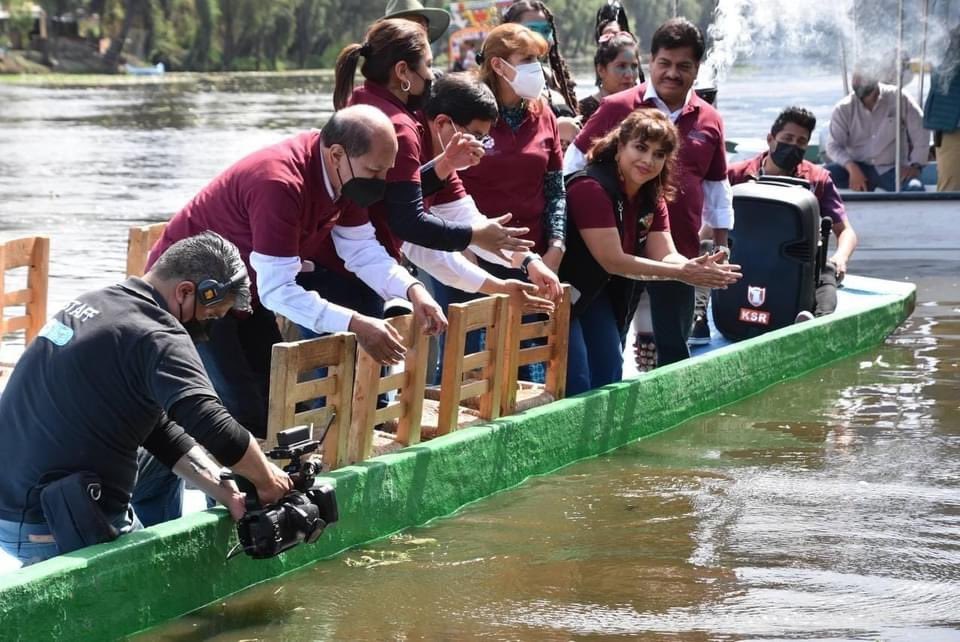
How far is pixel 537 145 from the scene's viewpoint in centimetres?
732

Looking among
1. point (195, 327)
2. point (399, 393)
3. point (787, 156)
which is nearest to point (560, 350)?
point (399, 393)

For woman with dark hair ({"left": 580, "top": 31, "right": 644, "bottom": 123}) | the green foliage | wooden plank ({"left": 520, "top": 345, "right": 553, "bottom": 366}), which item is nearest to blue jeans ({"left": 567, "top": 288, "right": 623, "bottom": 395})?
wooden plank ({"left": 520, "top": 345, "right": 553, "bottom": 366})

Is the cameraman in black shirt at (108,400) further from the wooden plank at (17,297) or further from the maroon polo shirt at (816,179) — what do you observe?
the maroon polo shirt at (816,179)

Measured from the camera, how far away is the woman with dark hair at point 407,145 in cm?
630

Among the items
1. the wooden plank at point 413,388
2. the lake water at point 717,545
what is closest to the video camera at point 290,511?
the lake water at point 717,545

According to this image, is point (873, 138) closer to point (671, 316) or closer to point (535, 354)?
point (671, 316)

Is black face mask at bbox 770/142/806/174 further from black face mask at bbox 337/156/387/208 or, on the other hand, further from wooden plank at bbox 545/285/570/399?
black face mask at bbox 337/156/387/208

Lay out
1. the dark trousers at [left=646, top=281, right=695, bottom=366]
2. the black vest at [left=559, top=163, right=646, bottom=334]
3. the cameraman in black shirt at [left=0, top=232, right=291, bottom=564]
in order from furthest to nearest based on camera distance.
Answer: the dark trousers at [left=646, top=281, right=695, bottom=366], the black vest at [left=559, top=163, right=646, bottom=334], the cameraman in black shirt at [left=0, top=232, right=291, bottom=564]

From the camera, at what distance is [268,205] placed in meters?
5.74

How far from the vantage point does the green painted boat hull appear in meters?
4.82

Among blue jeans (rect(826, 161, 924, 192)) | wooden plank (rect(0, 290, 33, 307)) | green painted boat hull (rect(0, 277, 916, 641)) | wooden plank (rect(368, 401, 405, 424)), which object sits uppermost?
blue jeans (rect(826, 161, 924, 192))

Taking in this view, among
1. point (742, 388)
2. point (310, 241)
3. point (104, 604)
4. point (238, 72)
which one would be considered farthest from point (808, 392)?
point (238, 72)

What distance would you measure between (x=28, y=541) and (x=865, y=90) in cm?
996

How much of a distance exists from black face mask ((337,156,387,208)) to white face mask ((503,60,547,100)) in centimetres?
140
